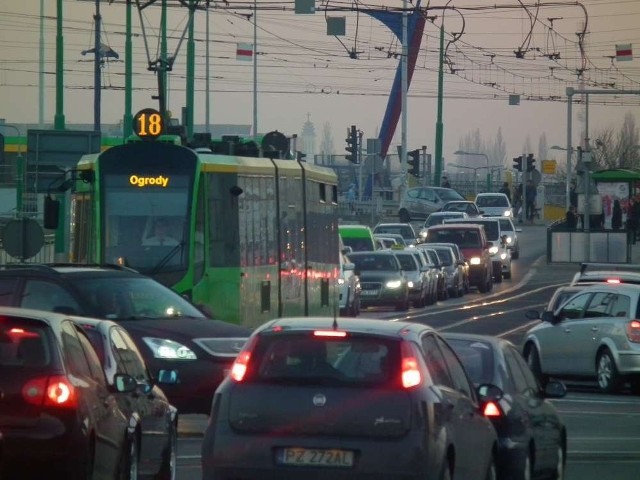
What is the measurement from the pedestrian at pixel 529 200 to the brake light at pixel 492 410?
8078 centimetres

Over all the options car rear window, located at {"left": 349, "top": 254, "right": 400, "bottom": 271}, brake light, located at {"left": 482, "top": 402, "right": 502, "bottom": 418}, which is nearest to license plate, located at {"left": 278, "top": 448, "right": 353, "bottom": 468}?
brake light, located at {"left": 482, "top": 402, "right": 502, "bottom": 418}

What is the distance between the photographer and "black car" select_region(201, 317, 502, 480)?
9.62 metres

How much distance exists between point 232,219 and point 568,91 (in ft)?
133

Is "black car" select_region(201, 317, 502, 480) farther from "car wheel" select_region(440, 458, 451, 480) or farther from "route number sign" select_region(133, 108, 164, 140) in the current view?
"route number sign" select_region(133, 108, 164, 140)

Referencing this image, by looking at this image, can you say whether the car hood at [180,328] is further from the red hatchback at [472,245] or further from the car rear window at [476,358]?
the red hatchback at [472,245]

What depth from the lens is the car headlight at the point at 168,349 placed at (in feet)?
53.6

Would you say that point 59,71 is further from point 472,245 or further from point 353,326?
point 353,326

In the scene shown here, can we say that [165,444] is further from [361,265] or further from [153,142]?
[361,265]

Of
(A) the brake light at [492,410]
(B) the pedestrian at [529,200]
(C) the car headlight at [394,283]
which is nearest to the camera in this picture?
(A) the brake light at [492,410]

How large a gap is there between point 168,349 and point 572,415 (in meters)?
6.36

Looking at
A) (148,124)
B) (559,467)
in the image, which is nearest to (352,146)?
(148,124)

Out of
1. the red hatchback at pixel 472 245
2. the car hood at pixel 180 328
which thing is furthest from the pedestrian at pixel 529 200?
the car hood at pixel 180 328

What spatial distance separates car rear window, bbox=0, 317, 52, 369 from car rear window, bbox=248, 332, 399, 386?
4.21ft

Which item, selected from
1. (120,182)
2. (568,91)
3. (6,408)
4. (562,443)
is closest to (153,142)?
(120,182)
